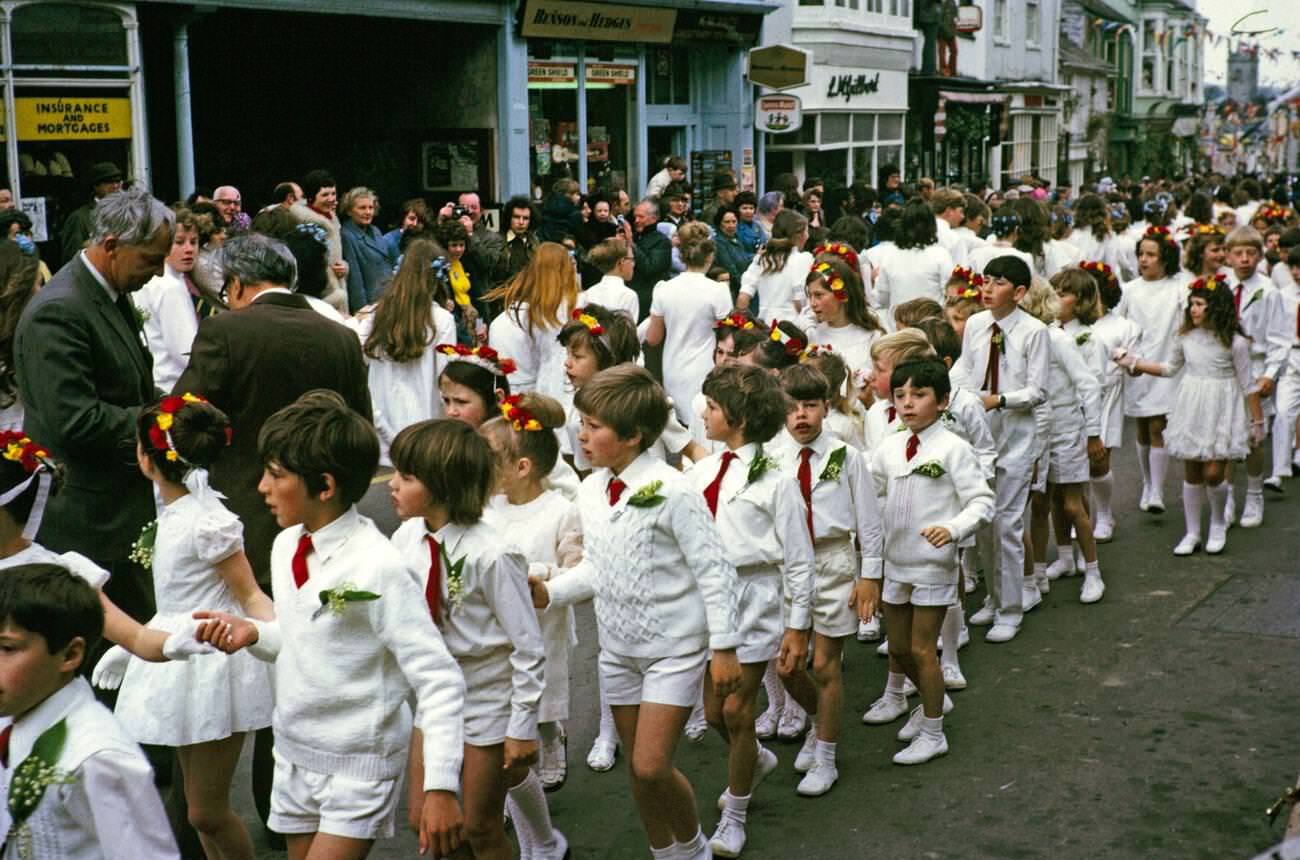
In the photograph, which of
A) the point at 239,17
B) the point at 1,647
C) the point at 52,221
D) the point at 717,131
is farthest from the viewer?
the point at 717,131

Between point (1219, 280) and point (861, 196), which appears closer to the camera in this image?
point (1219, 280)

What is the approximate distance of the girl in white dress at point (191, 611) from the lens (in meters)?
4.80

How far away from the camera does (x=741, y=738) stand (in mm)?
5871

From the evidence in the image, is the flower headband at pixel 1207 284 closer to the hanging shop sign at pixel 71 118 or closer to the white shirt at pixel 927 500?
the white shirt at pixel 927 500

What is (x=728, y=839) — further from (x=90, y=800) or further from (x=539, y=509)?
(x=90, y=800)

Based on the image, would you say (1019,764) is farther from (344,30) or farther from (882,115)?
(882,115)

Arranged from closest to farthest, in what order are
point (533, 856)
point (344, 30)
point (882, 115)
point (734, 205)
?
point (533, 856), point (734, 205), point (344, 30), point (882, 115)

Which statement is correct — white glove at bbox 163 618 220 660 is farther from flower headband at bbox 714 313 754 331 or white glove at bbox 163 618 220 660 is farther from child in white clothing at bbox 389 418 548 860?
flower headband at bbox 714 313 754 331

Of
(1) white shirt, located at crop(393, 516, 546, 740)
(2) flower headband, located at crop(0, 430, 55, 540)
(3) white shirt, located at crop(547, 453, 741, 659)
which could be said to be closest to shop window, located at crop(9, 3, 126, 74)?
(2) flower headband, located at crop(0, 430, 55, 540)

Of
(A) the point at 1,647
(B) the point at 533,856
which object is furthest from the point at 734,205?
(A) the point at 1,647

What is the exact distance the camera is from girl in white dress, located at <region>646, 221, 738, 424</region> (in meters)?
10.9

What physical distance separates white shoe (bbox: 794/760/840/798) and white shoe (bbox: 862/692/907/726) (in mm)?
810

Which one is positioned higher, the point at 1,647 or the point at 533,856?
the point at 1,647

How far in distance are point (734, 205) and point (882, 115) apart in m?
17.3
